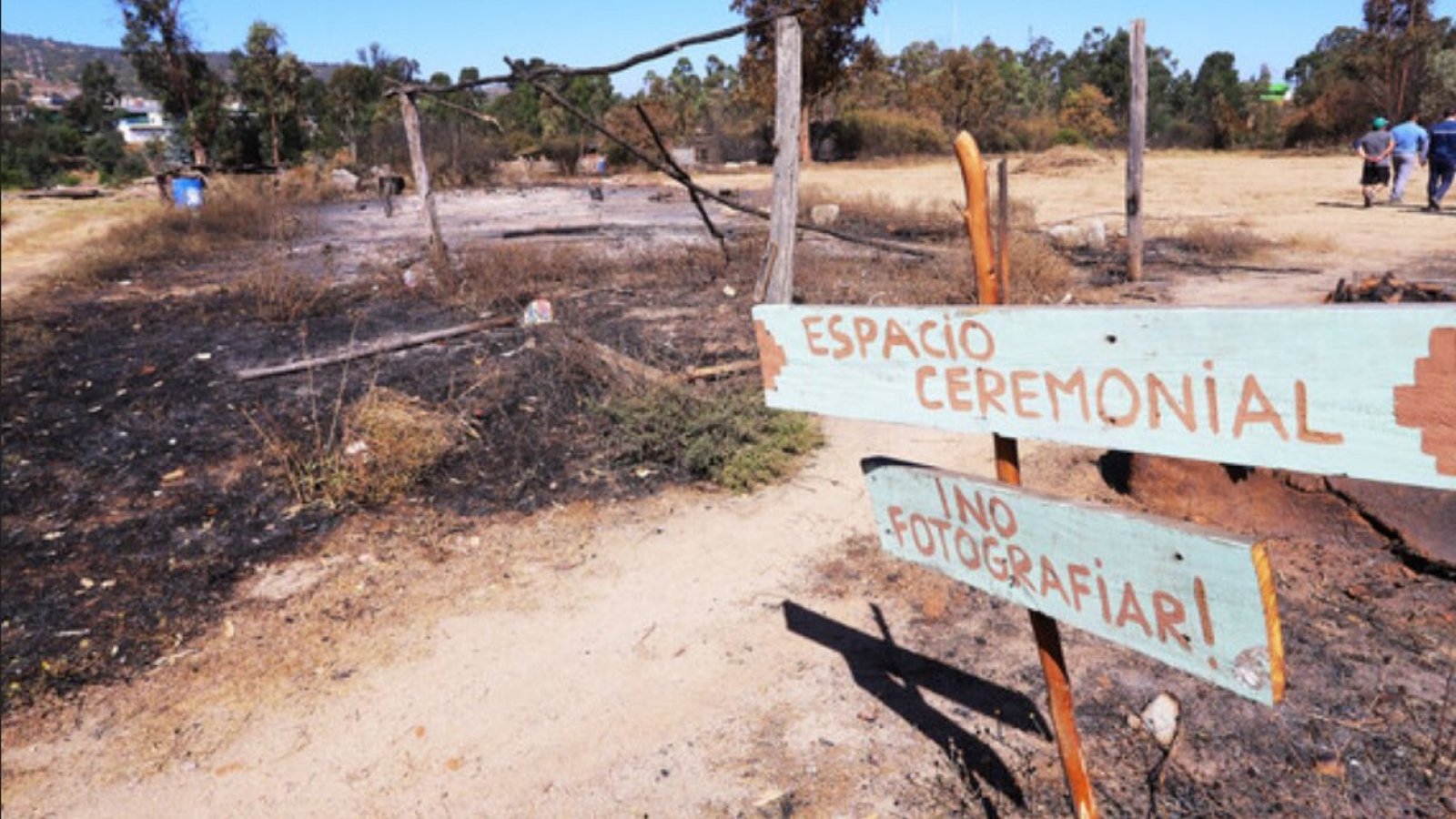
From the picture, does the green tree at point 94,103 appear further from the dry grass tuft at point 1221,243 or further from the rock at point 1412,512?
the rock at point 1412,512

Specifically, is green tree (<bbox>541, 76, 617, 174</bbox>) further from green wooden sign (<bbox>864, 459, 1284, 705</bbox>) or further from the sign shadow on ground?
green wooden sign (<bbox>864, 459, 1284, 705</bbox>)

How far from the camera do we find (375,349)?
6980mm

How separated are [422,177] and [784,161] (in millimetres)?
5305

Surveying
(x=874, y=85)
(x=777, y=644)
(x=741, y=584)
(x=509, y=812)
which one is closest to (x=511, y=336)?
(x=741, y=584)

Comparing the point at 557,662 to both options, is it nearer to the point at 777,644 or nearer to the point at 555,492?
the point at 777,644

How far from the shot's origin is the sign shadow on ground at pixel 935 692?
8.04 ft

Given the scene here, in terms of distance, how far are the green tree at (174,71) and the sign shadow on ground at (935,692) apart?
2622 cm

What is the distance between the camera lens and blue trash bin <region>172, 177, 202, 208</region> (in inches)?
708

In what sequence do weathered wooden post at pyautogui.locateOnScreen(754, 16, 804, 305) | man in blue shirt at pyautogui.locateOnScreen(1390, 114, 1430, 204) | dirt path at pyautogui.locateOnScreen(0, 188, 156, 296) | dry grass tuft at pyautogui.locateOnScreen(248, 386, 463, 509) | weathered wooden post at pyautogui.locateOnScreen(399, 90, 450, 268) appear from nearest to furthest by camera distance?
dry grass tuft at pyautogui.locateOnScreen(248, 386, 463, 509) < weathered wooden post at pyautogui.locateOnScreen(754, 16, 804, 305) < weathered wooden post at pyautogui.locateOnScreen(399, 90, 450, 268) < dirt path at pyautogui.locateOnScreen(0, 188, 156, 296) < man in blue shirt at pyautogui.locateOnScreen(1390, 114, 1430, 204)

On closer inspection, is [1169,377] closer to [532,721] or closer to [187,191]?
[532,721]

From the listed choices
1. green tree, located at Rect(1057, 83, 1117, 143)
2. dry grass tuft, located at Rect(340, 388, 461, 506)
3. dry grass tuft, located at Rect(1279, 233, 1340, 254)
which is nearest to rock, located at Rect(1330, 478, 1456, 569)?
dry grass tuft, located at Rect(340, 388, 461, 506)

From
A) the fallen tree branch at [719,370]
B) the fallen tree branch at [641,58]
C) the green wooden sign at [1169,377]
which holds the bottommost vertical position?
the fallen tree branch at [719,370]

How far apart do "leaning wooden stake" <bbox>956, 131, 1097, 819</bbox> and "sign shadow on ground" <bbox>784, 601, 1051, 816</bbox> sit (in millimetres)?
606

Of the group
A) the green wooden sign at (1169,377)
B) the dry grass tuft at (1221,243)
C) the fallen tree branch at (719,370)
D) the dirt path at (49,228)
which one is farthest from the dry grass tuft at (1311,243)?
the dirt path at (49,228)
